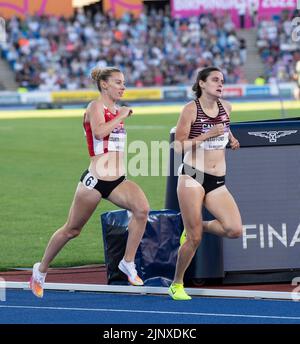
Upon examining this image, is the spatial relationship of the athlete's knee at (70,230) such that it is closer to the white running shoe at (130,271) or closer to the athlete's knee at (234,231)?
the white running shoe at (130,271)

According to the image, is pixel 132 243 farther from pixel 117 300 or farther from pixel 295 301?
pixel 295 301

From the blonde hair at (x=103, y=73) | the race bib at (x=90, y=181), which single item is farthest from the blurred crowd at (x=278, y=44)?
the race bib at (x=90, y=181)

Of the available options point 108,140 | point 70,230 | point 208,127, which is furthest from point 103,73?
point 70,230

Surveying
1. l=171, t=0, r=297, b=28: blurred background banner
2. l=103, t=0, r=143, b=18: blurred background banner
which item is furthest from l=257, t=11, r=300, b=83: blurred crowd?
l=103, t=0, r=143, b=18: blurred background banner

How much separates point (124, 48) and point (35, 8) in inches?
162

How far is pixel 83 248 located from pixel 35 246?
52 centimetres

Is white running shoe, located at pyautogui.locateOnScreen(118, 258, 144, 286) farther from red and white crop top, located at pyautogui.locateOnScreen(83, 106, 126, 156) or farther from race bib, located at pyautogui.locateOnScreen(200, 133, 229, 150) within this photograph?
race bib, located at pyautogui.locateOnScreen(200, 133, 229, 150)

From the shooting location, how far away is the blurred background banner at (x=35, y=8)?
4228cm

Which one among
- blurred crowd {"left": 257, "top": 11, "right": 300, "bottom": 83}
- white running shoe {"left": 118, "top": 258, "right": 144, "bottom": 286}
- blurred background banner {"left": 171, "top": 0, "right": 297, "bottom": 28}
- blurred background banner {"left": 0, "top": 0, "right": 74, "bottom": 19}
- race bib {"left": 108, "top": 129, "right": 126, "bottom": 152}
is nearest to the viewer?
race bib {"left": 108, "top": 129, "right": 126, "bottom": 152}

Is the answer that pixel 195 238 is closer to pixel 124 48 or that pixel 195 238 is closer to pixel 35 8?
pixel 124 48

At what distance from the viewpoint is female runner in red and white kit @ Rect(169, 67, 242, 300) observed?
783 cm

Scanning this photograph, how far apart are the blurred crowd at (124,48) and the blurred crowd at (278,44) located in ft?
0.61

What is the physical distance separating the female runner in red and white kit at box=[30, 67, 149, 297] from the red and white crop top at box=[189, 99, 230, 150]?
0.54 metres

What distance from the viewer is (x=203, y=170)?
312 inches
